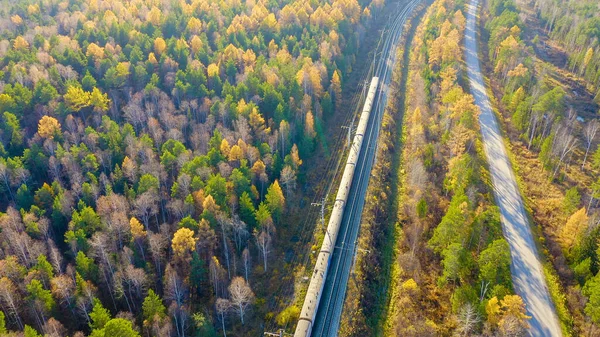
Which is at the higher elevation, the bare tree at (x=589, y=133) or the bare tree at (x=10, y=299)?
the bare tree at (x=589, y=133)

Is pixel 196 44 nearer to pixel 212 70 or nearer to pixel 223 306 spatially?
pixel 212 70

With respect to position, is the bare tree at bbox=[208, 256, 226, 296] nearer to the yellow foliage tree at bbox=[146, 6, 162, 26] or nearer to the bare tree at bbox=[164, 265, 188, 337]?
the bare tree at bbox=[164, 265, 188, 337]

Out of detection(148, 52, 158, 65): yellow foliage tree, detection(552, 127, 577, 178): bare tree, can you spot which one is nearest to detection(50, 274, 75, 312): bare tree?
detection(148, 52, 158, 65): yellow foliage tree

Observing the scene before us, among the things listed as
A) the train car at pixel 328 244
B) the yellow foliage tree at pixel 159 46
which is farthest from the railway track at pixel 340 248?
the yellow foliage tree at pixel 159 46

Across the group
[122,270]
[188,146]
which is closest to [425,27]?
[188,146]

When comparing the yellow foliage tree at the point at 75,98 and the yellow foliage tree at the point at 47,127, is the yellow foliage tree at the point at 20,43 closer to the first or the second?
the yellow foliage tree at the point at 75,98

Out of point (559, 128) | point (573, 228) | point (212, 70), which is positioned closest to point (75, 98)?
point (212, 70)
